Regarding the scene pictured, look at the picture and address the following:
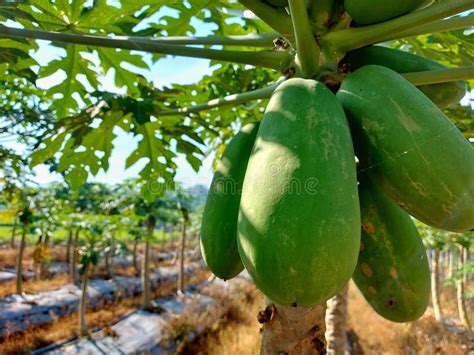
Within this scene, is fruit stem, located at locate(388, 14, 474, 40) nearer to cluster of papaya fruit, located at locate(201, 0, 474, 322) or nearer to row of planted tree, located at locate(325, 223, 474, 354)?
cluster of papaya fruit, located at locate(201, 0, 474, 322)

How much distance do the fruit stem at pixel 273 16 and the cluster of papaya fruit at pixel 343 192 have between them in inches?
7.7

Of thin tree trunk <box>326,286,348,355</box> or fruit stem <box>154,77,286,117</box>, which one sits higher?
fruit stem <box>154,77,286,117</box>

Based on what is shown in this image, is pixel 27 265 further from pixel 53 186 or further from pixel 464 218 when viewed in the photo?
pixel 464 218

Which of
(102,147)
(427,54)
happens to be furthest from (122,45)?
(427,54)

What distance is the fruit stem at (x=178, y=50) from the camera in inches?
55.7

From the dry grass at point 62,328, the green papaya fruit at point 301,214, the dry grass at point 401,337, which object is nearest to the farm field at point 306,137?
the green papaya fruit at point 301,214

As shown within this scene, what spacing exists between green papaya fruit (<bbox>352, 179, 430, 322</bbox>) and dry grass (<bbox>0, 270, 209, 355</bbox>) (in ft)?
27.3

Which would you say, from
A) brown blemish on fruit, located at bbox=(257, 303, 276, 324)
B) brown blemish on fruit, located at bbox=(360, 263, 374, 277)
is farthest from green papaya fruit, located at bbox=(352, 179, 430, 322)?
brown blemish on fruit, located at bbox=(257, 303, 276, 324)

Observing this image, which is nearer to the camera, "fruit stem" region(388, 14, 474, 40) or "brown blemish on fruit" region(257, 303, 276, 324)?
"brown blemish on fruit" region(257, 303, 276, 324)

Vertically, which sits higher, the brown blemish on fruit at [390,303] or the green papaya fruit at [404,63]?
the green papaya fruit at [404,63]

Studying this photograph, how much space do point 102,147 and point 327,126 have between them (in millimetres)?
1661

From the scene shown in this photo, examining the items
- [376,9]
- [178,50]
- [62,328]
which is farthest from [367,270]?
[62,328]

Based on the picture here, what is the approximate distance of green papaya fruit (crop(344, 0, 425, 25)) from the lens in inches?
48.2

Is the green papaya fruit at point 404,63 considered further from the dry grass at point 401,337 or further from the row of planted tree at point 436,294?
the dry grass at point 401,337
